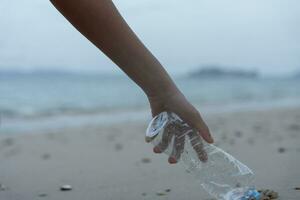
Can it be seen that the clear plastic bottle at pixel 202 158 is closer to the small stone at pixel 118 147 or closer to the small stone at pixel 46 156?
the small stone at pixel 46 156

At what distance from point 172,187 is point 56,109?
1017 centimetres

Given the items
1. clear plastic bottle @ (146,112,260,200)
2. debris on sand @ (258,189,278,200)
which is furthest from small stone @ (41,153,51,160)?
debris on sand @ (258,189,278,200)

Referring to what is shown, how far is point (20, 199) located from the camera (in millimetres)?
3059

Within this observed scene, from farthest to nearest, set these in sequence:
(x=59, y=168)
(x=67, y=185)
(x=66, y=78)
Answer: (x=66, y=78), (x=59, y=168), (x=67, y=185)

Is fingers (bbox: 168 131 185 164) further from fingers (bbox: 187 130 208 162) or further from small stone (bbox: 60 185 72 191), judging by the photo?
small stone (bbox: 60 185 72 191)

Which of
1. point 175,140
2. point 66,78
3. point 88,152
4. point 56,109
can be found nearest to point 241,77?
point 66,78

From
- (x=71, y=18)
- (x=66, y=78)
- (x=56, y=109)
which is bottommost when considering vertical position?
(x=71, y=18)

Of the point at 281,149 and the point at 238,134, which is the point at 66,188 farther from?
the point at 238,134

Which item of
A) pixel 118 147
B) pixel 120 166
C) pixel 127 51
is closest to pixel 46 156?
pixel 118 147

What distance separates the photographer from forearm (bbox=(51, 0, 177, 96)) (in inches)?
76.0

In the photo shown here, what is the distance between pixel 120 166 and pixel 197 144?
6.64 feet

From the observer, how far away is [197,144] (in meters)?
2.20

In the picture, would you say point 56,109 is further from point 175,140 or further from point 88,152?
point 175,140

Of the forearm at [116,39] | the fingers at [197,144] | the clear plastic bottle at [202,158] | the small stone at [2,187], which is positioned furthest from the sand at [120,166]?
the forearm at [116,39]
